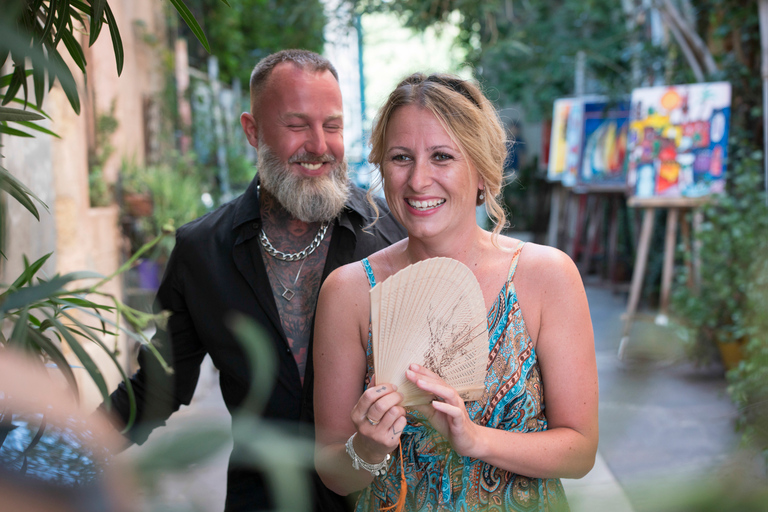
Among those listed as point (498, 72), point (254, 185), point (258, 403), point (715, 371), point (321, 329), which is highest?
point (498, 72)

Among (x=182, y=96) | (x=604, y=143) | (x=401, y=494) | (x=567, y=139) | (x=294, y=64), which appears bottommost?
(x=401, y=494)

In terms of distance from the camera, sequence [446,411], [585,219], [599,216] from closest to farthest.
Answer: [446,411] < [599,216] < [585,219]

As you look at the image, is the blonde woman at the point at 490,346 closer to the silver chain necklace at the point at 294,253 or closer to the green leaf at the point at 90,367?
the silver chain necklace at the point at 294,253

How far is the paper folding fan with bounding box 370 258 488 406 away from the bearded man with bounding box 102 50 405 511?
23.9 inches

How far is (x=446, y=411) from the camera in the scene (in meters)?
1.08

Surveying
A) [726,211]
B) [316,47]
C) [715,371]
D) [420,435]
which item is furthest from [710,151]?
[316,47]

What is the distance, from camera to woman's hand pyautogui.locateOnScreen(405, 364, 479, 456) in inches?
42.1

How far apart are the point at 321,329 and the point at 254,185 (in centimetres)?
69

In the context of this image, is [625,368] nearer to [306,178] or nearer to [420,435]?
[420,435]

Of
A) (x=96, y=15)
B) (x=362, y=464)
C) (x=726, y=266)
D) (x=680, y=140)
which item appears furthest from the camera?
(x=680, y=140)

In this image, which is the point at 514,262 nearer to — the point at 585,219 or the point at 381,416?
the point at 381,416

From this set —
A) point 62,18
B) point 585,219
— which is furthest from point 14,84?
point 585,219

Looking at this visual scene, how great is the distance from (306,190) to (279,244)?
0.19 metres

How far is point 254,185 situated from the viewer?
1.95 metres
